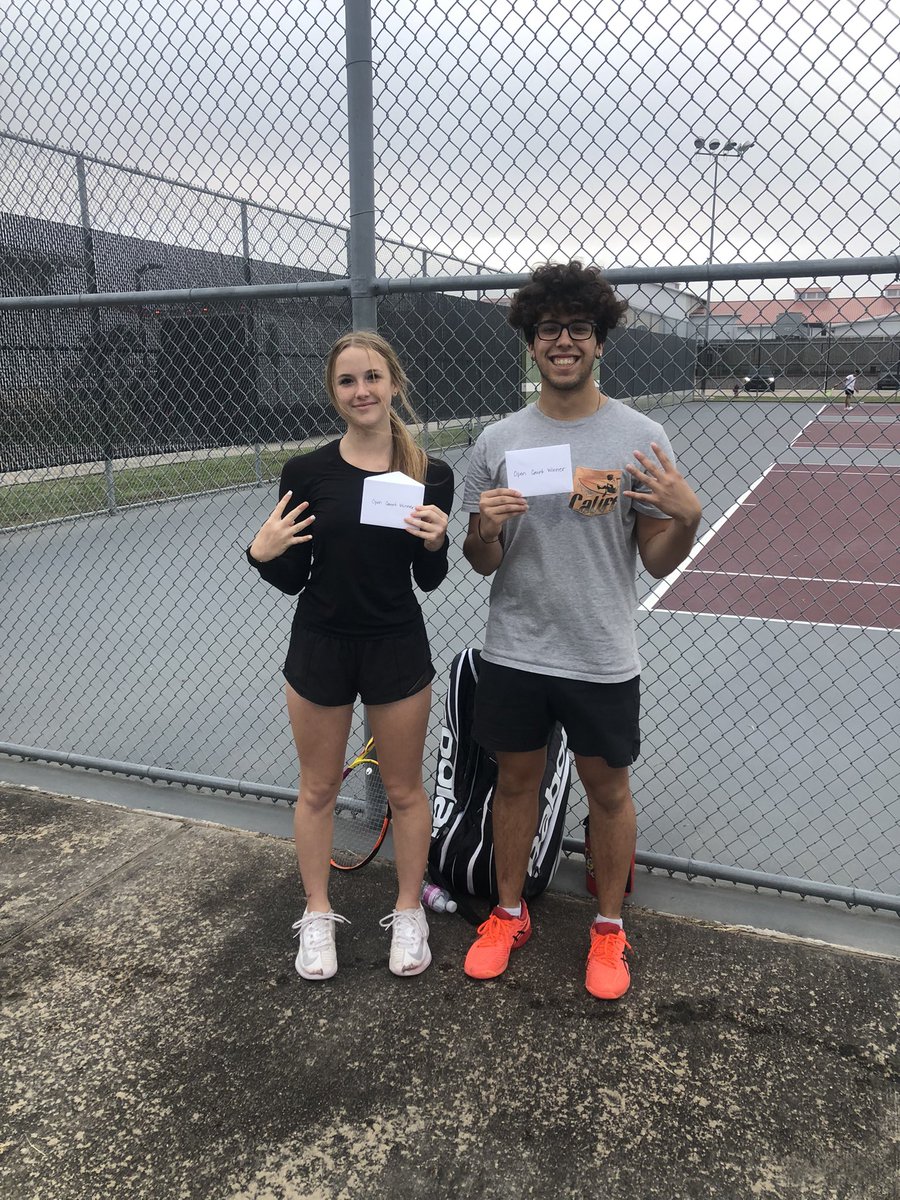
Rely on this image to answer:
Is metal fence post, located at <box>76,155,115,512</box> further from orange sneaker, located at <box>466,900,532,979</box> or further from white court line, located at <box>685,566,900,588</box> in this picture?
orange sneaker, located at <box>466,900,532,979</box>

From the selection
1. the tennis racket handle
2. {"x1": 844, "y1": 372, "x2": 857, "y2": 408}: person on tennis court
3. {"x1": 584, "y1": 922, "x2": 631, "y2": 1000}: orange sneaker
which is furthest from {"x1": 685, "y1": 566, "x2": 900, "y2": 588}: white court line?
{"x1": 584, "y1": 922, "x2": 631, "y2": 1000}: orange sneaker

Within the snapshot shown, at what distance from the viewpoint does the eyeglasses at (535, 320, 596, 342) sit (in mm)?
2018

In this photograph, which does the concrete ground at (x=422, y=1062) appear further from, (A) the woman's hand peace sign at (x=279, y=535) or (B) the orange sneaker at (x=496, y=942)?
(A) the woman's hand peace sign at (x=279, y=535)

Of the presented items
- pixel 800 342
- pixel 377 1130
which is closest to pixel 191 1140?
pixel 377 1130

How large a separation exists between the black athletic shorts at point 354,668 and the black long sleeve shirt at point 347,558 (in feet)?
0.10

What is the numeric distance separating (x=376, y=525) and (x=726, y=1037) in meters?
1.62

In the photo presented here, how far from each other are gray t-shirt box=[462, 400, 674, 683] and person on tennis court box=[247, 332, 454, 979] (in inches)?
7.8

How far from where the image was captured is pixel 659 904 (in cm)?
274

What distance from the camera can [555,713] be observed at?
227cm

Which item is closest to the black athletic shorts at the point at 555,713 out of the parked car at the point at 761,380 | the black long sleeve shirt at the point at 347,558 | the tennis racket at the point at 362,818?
the black long sleeve shirt at the point at 347,558

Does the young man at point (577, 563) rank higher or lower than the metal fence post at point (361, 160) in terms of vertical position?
lower

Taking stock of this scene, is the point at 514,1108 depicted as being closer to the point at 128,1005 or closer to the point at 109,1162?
the point at 109,1162

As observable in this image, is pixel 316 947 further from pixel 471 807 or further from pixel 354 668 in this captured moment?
pixel 354 668

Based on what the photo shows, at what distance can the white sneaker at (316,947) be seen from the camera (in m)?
2.37
